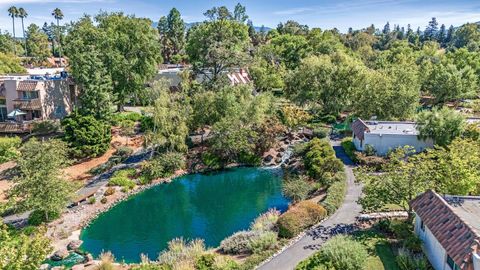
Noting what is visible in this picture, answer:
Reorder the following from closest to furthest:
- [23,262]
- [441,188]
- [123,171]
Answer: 1. [23,262]
2. [441,188]
3. [123,171]

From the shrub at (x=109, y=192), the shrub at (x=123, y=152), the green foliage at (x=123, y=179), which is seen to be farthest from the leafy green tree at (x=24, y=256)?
the shrub at (x=123, y=152)

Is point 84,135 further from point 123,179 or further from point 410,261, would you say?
point 410,261

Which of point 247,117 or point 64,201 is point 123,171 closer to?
point 64,201

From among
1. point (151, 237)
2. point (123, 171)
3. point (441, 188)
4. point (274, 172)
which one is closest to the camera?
point (441, 188)

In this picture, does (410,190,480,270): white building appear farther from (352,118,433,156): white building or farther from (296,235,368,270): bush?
(352,118,433,156): white building

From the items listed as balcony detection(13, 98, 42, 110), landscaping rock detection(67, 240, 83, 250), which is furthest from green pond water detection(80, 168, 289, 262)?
balcony detection(13, 98, 42, 110)

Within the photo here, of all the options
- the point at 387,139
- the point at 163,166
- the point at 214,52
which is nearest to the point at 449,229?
the point at 387,139

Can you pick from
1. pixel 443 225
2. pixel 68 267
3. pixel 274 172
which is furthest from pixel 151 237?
pixel 443 225
